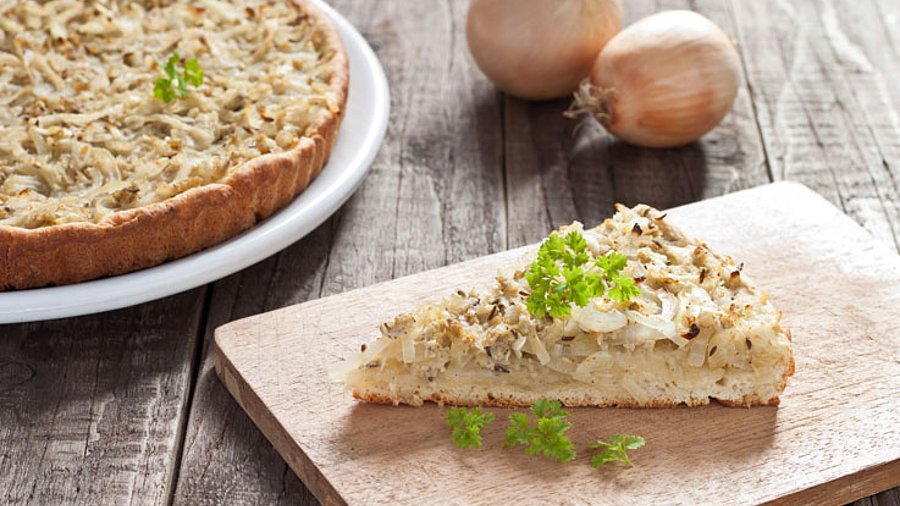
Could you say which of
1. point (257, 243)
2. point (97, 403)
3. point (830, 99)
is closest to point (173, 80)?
point (257, 243)

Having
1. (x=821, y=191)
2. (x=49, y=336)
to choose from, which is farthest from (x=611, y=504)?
(x=821, y=191)

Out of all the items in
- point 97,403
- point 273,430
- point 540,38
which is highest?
point 540,38

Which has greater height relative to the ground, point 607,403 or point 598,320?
point 598,320

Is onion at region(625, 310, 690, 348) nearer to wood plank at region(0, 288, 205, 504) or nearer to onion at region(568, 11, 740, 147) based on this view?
wood plank at region(0, 288, 205, 504)

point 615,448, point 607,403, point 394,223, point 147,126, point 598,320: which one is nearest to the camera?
point 615,448

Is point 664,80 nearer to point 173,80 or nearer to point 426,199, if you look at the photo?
point 426,199

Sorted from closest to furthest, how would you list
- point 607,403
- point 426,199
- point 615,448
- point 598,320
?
point 615,448 → point 598,320 → point 607,403 → point 426,199

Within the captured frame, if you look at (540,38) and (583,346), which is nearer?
(583,346)

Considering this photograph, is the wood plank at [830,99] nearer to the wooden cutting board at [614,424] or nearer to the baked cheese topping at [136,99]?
the wooden cutting board at [614,424]
